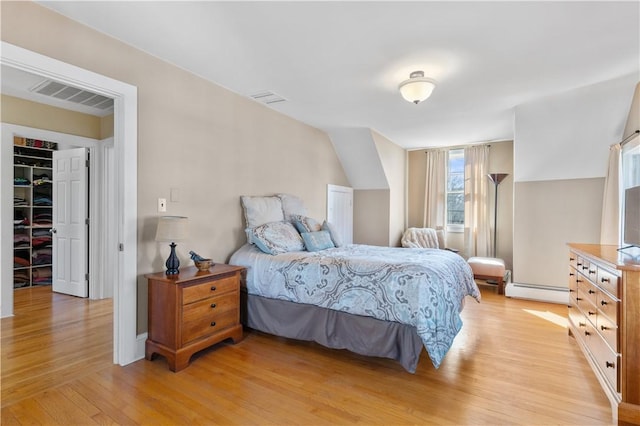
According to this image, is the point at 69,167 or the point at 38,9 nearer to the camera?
the point at 38,9

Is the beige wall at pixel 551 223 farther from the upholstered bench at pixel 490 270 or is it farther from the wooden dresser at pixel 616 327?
the wooden dresser at pixel 616 327

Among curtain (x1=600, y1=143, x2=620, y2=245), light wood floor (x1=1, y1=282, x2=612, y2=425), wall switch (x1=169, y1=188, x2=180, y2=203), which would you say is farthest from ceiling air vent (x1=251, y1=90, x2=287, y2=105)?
curtain (x1=600, y1=143, x2=620, y2=245)

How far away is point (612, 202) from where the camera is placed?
376cm

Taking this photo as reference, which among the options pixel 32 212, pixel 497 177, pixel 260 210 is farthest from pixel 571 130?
pixel 32 212

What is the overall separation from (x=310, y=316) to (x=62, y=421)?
1.69 meters

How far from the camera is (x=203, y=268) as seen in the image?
2748mm

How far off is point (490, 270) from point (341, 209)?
2493 millimetres

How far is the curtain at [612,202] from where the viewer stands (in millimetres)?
3695

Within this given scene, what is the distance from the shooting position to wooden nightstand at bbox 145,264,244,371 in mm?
2387

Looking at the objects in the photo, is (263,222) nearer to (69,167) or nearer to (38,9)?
(38,9)

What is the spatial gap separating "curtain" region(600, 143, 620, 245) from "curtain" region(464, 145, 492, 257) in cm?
204

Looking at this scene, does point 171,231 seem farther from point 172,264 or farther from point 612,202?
point 612,202

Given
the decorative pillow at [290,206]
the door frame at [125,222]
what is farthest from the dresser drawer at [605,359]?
the door frame at [125,222]

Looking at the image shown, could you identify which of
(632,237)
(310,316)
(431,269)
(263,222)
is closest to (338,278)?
(310,316)
